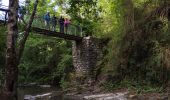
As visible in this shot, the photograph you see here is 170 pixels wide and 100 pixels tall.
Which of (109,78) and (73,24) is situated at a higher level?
(73,24)

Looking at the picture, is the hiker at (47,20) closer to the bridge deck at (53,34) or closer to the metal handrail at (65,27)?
the metal handrail at (65,27)

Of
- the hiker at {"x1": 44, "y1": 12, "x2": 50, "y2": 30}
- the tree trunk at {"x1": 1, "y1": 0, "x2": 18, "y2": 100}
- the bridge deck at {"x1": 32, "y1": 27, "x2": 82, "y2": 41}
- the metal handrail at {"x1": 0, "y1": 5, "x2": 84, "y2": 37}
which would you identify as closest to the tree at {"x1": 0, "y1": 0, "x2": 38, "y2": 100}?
the tree trunk at {"x1": 1, "y1": 0, "x2": 18, "y2": 100}

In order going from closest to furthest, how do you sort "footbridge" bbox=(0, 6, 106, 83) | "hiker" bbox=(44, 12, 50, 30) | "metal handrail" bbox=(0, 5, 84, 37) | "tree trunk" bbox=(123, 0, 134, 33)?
"tree trunk" bbox=(123, 0, 134, 33), "metal handrail" bbox=(0, 5, 84, 37), "hiker" bbox=(44, 12, 50, 30), "footbridge" bbox=(0, 6, 106, 83)

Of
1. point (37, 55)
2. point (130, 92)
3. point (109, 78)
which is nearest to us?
point (130, 92)

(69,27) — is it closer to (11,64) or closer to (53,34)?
(53,34)

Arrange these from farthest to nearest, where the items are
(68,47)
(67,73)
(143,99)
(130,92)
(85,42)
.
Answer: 1. (68,47)
2. (67,73)
3. (85,42)
4. (130,92)
5. (143,99)

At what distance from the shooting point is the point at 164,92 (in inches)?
712

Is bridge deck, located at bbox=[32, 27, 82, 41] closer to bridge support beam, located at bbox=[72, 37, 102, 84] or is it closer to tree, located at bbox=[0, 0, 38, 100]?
bridge support beam, located at bbox=[72, 37, 102, 84]

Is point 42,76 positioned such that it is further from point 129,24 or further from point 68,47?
point 129,24

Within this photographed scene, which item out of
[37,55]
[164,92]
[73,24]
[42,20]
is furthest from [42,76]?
[164,92]

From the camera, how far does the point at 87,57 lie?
1026 inches

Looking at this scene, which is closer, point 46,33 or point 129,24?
point 129,24

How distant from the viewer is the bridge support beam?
85.0 feet

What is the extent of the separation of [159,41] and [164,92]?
116 inches
